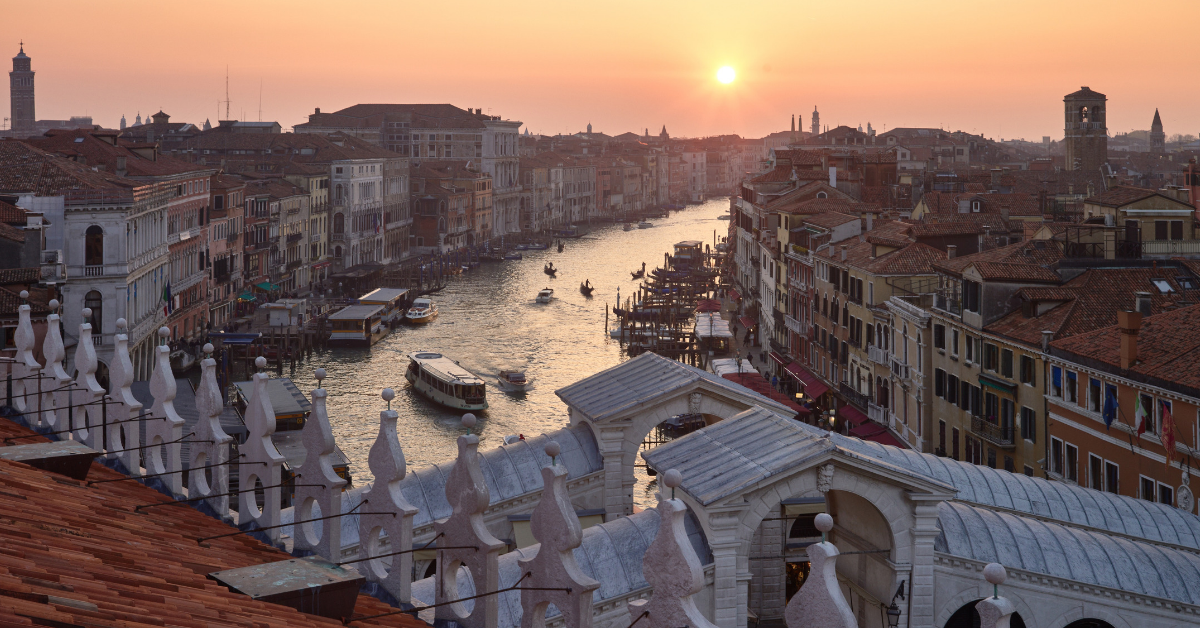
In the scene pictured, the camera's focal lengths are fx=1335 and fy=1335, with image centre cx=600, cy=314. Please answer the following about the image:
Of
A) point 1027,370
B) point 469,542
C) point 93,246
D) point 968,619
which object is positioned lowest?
point 968,619

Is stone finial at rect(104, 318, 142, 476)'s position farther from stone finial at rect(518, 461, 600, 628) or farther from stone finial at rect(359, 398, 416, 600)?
stone finial at rect(518, 461, 600, 628)

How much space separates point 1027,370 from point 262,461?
1527 centimetres

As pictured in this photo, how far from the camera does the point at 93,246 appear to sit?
2747 centimetres

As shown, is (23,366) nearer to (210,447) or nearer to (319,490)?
(210,447)

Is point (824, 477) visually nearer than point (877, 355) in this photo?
Yes

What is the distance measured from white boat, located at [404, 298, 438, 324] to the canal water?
0.42 m

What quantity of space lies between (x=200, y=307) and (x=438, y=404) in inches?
392

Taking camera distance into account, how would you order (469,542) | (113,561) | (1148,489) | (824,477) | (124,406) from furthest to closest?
(1148,489), (824,477), (124,406), (469,542), (113,561)

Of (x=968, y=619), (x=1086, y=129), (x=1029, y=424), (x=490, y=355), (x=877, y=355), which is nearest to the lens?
(x=968, y=619)

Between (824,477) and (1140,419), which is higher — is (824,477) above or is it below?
above

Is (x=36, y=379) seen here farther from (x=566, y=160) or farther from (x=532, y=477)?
(x=566, y=160)

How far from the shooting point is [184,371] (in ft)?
107

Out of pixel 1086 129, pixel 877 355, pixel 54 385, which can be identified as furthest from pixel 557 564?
pixel 1086 129

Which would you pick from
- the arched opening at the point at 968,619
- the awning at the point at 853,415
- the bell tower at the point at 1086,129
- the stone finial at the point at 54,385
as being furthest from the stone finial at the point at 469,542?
the bell tower at the point at 1086,129
